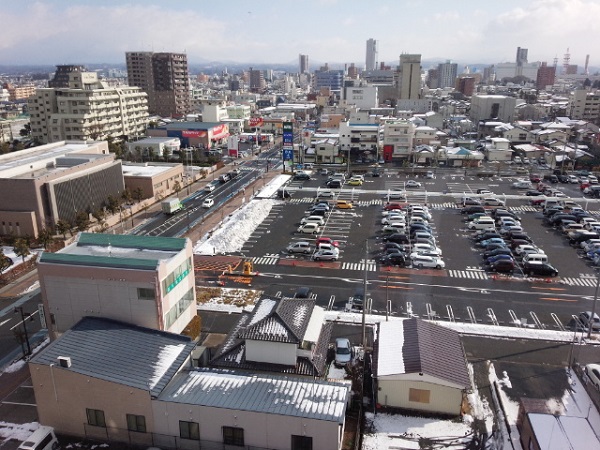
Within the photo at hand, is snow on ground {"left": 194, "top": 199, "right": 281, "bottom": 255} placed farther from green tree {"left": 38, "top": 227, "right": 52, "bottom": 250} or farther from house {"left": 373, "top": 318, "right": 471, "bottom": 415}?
house {"left": 373, "top": 318, "right": 471, "bottom": 415}

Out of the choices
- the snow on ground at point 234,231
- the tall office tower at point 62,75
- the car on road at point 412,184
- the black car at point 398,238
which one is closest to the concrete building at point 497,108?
the car on road at point 412,184

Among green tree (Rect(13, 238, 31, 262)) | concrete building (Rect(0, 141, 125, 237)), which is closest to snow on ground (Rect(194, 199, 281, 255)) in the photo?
green tree (Rect(13, 238, 31, 262))

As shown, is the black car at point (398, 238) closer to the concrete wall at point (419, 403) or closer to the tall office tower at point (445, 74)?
the concrete wall at point (419, 403)


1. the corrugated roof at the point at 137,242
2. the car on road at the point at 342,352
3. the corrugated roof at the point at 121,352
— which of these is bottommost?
the car on road at the point at 342,352

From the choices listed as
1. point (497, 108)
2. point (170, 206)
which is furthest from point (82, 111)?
point (497, 108)

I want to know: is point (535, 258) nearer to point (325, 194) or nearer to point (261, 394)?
point (325, 194)
